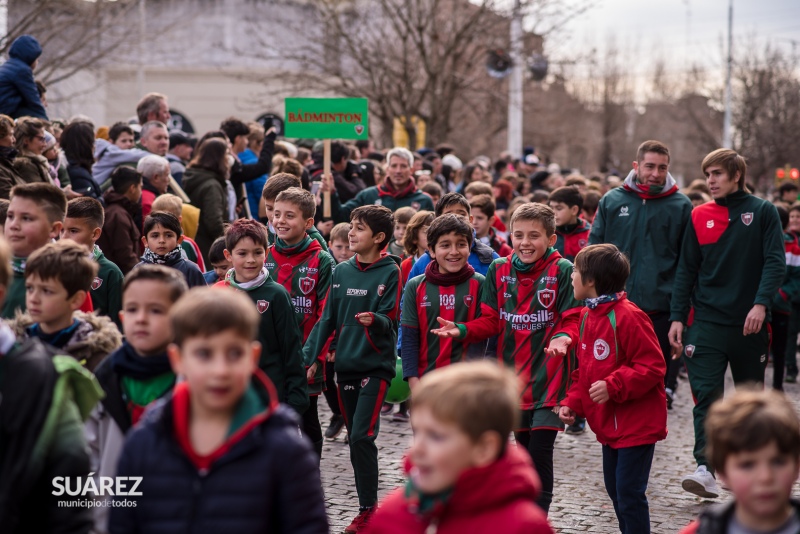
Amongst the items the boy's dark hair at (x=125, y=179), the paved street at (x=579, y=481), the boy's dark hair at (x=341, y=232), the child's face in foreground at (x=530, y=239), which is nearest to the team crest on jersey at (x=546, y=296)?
the child's face in foreground at (x=530, y=239)

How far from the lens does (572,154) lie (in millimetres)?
62625

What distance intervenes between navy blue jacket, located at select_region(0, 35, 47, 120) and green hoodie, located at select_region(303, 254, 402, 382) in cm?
516

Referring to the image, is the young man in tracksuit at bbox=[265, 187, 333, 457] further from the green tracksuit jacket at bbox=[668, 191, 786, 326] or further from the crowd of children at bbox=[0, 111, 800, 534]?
the green tracksuit jacket at bbox=[668, 191, 786, 326]

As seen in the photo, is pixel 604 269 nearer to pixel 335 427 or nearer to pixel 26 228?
pixel 26 228

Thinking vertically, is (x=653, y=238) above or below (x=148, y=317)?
above

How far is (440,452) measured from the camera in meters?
3.19

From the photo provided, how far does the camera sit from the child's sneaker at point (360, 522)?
6514mm

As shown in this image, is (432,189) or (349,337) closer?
(349,337)

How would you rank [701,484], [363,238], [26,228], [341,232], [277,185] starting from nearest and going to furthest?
[26,228], [363,238], [701,484], [277,185], [341,232]

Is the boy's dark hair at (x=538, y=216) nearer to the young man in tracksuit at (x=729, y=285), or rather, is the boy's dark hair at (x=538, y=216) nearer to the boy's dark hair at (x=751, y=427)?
the young man in tracksuit at (x=729, y=285)

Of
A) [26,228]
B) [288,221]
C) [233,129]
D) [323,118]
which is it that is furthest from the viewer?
[233,129]

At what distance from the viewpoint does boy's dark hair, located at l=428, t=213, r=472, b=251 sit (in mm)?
6930

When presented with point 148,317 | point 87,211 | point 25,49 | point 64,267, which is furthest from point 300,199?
point 25,49

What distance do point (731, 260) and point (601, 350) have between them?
2372 mm
